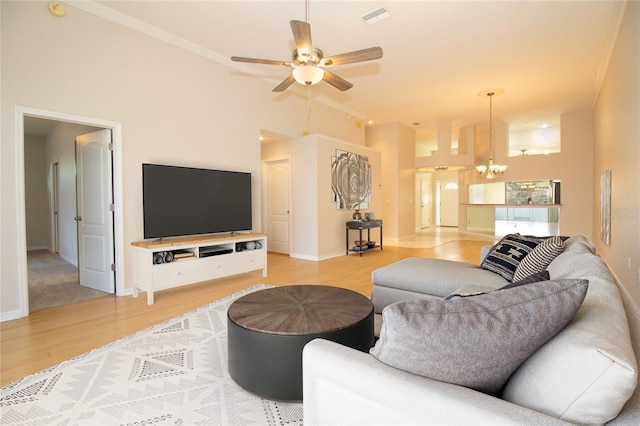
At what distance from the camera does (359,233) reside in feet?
24.1

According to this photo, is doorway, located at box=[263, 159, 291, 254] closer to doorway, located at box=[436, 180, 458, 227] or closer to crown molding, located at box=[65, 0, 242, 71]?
crown molding, located at box=[65, 0, 242, 71]

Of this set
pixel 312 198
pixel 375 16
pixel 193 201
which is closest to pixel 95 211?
pixel 193 201

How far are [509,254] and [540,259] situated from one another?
48 cm

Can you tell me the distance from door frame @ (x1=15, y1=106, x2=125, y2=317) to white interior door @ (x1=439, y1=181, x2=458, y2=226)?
42.5 ft

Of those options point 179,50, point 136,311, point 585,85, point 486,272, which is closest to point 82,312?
point 136,311

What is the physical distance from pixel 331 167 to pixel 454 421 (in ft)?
19.5

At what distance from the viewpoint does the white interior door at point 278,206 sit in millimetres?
6789

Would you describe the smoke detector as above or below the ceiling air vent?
below

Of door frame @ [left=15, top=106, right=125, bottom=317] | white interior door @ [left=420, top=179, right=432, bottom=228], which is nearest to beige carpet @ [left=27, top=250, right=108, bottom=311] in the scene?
door frame @ [left=15, top=106, right=125, bottom=317]

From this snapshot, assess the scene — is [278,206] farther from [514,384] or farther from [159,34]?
[514,384]

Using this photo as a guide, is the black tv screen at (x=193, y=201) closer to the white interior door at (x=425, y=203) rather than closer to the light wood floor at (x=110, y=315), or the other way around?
the light wood floor at (x=110, y=315)

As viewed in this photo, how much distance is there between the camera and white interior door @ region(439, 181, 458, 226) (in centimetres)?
1391

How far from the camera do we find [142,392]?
6.10 ft

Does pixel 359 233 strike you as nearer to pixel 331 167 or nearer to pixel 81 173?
pixel 331 167
